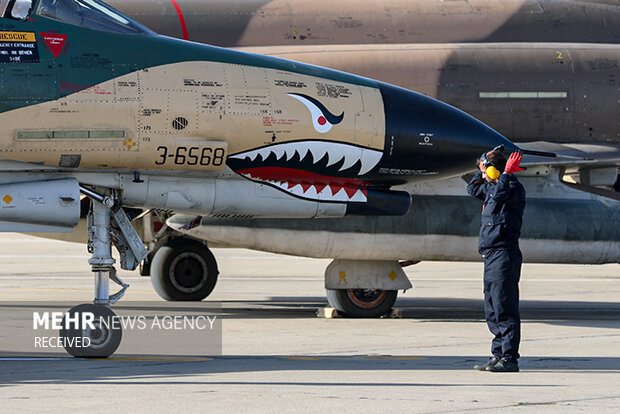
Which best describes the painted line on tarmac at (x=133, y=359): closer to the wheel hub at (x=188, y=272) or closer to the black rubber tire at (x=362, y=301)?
the black rubber tire at (x=362, y=301)

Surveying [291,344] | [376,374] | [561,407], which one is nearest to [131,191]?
[291,344]

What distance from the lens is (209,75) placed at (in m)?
10.2

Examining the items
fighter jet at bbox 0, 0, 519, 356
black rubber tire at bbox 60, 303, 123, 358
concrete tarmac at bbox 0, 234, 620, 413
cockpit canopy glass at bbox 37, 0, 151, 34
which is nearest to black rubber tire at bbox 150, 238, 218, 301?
concrete tarmac at bbox 0, 234, 620, 413

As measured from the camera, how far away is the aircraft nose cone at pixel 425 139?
11.1 metres

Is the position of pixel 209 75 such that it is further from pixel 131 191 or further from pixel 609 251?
pixel 609 251

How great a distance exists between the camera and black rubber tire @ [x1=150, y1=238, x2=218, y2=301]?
53.9 feet

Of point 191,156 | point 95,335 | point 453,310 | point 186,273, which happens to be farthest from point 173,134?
point 453,310

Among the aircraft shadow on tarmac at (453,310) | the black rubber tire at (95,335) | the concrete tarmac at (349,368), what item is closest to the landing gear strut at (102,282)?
the black rubber tire at (95,335)

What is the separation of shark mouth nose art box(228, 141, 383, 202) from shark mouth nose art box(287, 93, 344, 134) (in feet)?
0.53

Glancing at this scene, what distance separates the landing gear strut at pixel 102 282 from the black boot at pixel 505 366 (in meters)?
3.30

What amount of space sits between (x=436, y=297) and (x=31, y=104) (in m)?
10.6

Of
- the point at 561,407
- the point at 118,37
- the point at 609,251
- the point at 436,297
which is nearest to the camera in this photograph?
the point at 561,407

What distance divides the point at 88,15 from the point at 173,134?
139 cm

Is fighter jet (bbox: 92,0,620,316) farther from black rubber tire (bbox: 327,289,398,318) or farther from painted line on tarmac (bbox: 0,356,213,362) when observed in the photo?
painted line on tarmac (bbox: 0,356,213,362)
